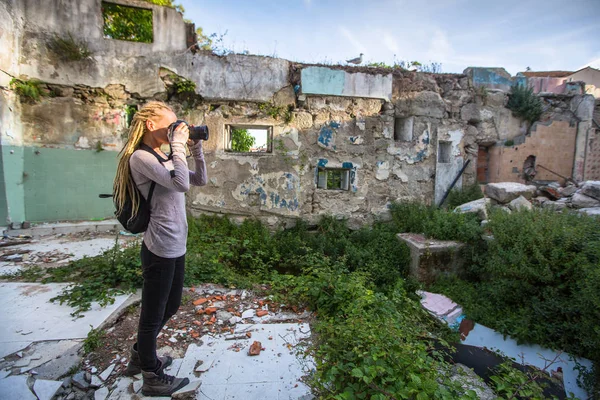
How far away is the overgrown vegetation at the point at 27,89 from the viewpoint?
16.6 ft

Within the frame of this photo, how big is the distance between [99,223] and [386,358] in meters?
5.85

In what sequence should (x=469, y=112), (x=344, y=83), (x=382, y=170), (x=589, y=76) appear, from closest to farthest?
(x=344, y=83)
(x=382, y=170)
(x=469, y=112)
(x=589, y=76)

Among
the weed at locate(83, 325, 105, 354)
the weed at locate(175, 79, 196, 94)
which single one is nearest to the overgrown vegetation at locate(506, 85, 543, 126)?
the weed at locate(175, 79, 196, 94)

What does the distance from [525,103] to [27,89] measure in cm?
971

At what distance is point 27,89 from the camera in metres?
5.08

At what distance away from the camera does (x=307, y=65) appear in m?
5.66

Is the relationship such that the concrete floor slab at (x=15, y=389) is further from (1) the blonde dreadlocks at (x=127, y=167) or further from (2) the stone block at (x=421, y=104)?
(2) the stone block at (x=421, y=104)

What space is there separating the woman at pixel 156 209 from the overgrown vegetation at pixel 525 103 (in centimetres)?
729

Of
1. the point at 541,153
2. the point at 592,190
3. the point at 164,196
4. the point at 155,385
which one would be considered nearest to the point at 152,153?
the point at 164,196

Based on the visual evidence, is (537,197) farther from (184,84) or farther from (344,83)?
(184,84)

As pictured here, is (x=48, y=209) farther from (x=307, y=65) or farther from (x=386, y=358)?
(x=386, y=358)

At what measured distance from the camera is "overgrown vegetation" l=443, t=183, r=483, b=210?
19.8 ft

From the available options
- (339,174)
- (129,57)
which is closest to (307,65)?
(339,174)

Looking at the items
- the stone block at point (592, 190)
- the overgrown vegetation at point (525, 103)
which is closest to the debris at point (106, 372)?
the stone block at point (592, 190)
